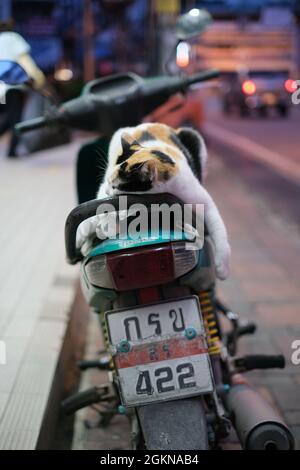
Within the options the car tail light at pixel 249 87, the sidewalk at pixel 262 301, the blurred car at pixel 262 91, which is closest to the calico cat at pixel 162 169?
the sidewalk at pixel 262 301

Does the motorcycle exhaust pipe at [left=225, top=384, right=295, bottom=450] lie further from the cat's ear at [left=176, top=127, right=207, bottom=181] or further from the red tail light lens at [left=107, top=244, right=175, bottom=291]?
the cat's ear at [left=176, top=127, right=207, bottom=181]

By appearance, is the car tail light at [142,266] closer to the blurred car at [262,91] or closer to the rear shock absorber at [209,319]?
the rear shock absorber at [209,319]

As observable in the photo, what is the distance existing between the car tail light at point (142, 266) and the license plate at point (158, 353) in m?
0.13

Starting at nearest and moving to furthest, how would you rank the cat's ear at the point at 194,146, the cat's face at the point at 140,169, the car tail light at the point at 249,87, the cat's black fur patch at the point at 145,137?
the cat's face at the point at 140,169
the cat's black fur patch at the point at 145,137
the cat's ear at the point at 194,146
the car tail light at the point at 249,87

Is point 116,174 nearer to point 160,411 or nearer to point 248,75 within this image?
point 160,411

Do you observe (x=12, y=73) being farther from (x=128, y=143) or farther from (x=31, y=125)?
(x=128, y=143)

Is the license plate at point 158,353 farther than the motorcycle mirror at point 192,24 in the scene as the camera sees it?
No

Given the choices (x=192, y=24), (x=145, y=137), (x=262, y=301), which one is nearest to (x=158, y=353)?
(x=145, y=137)

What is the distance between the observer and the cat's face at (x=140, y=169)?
8.21 ft

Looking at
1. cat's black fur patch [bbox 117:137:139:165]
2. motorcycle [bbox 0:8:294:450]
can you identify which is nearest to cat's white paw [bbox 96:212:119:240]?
Answer: motorcycle [bbox 0:8:294:450]

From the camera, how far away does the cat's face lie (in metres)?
2.50

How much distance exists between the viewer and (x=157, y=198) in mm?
2566

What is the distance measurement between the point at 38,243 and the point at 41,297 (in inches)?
66.1

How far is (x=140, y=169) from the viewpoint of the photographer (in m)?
2.49
